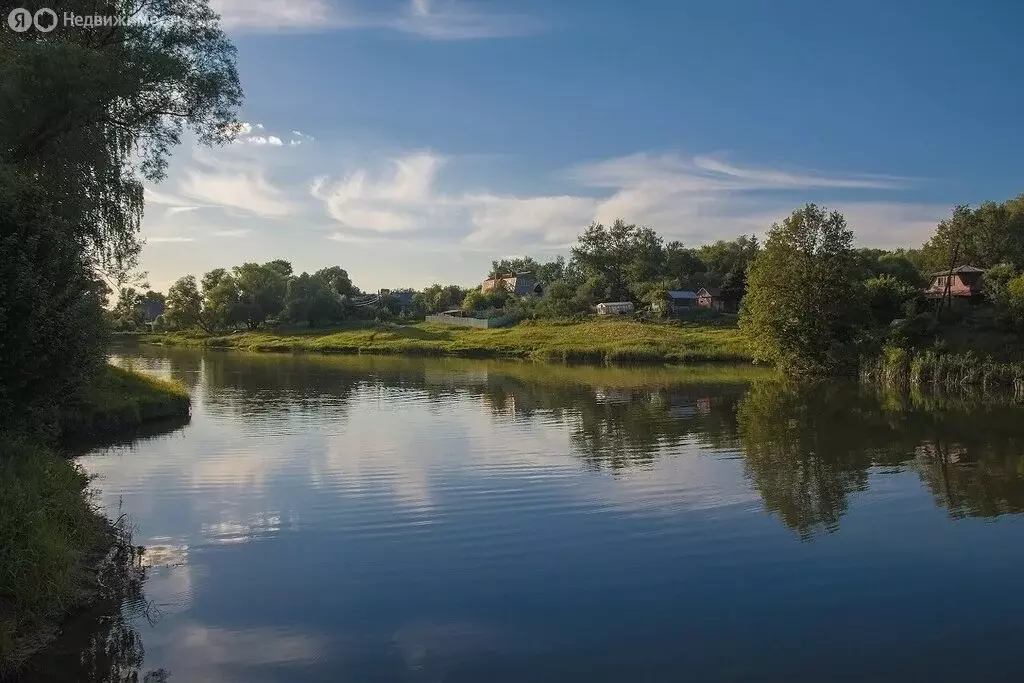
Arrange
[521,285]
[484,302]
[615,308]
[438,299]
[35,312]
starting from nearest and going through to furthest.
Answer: [35,312] → [615,308] → [484,302] → [438,299] → [521,285]

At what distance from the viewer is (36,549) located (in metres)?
10.0

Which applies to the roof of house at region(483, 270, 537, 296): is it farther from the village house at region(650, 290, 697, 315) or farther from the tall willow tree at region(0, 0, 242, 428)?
the tall willow tree at region(0, 0, 242, 428)

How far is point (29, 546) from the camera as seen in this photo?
9.82 m

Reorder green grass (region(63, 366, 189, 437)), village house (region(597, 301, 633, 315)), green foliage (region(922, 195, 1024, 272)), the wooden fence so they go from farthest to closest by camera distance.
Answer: village house (region(597, 301, 633, 315)), the wooden fence, green foliage (region(922, 195, 1024, 272)), green grass (region(63, 366, 189, 437))

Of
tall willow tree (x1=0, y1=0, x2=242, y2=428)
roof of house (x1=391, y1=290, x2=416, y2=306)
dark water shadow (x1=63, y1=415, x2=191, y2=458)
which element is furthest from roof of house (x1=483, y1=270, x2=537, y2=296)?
tall willow tree (x1=0, y1=0, x2=242, y2=428)

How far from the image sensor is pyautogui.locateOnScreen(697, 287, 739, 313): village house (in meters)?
99.5

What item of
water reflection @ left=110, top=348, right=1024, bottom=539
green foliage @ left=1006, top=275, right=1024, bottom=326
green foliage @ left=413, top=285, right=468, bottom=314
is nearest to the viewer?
water reflection @ left=110, top=348, right=1024, bottom=539

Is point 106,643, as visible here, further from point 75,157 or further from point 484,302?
point 484,302

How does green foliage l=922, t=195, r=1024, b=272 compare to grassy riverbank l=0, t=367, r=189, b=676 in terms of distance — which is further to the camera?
green foliage l=922, t=195, r=1024, b=272

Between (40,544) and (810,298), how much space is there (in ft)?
156

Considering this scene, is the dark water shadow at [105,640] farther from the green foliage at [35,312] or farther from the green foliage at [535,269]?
the green foliage at [535,269]

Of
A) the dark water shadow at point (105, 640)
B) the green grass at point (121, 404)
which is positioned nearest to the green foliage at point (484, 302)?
the green grass at point (121, 404)

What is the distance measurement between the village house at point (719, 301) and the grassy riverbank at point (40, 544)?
9009 cm

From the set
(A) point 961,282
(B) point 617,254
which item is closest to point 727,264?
(B) point 617,254
